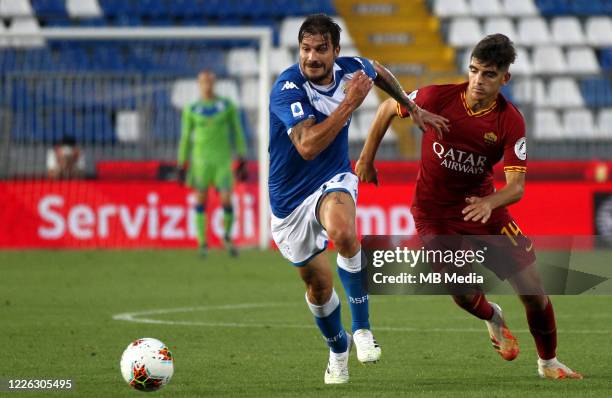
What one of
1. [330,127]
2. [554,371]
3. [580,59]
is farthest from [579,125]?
[330,127]

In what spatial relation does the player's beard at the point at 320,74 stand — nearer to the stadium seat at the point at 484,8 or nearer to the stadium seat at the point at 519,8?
the stadium seat at the point at 484,8

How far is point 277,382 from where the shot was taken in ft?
24.1

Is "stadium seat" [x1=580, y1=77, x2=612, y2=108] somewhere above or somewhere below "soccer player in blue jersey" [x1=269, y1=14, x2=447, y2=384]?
below

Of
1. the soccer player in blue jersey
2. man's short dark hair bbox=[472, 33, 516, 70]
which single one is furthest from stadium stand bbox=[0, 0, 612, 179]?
man's short dark hair bbox=[472, 33, 516, 70]

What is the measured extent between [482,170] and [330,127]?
1433mm

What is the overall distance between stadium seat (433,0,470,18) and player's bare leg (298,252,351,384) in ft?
64.1

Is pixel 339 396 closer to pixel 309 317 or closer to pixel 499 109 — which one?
pixel 499 109

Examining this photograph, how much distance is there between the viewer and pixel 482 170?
7.99 metres

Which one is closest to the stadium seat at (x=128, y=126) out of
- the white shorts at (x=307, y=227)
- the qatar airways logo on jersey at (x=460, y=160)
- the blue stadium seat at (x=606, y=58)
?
the blue stadium seat at (x=606, y=58)

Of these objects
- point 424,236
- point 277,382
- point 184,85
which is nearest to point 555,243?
point 184,85

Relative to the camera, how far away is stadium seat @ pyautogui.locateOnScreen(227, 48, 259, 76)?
21.3m

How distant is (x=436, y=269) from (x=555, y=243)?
10.1 metres

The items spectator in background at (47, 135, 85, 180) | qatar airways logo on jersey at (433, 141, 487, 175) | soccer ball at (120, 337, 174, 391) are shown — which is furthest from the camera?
spectator in background at (47, 135, 85, 180)

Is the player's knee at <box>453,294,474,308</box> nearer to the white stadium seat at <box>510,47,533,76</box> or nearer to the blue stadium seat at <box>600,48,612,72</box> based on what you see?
the white stadium seat at <box>510,47,533,76</box>
